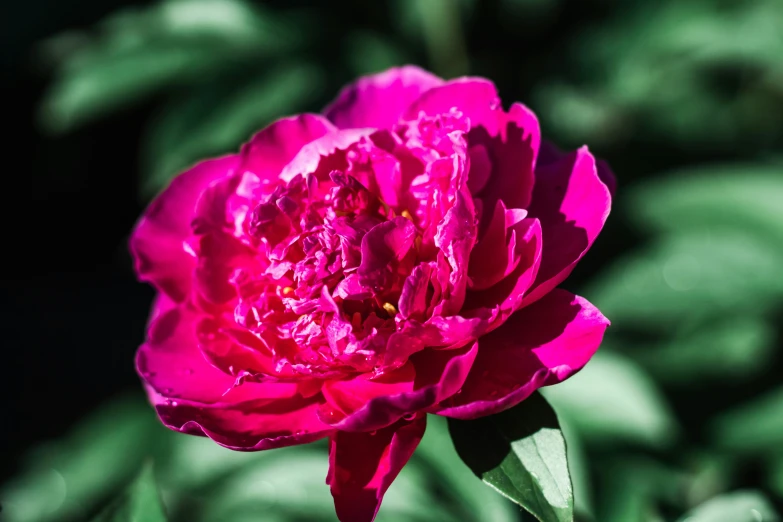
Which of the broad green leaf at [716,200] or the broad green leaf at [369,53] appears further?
the broad green leaf at [369,53]

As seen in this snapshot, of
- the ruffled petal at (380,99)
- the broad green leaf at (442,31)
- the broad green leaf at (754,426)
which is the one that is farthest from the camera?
the broad green leaf at (442,31)

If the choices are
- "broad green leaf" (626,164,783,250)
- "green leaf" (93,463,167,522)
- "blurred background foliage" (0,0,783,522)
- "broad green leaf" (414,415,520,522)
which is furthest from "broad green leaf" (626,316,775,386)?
"green leaf" (93,463,167,522)

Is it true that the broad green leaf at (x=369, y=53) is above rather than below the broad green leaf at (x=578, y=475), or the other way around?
above

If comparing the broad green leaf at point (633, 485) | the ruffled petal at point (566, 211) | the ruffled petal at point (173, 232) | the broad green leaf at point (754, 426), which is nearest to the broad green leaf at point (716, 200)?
the broad green leaf at point (754, 426)

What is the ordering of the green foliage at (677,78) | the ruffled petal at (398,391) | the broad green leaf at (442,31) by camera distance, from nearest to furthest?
the ruffled petal at (398,391) < the green foliage at (677,78) < the broad green leaf at (442,31)

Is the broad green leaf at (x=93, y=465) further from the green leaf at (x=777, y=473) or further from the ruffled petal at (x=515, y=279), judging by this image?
the green leaf at (x=777, y=473)

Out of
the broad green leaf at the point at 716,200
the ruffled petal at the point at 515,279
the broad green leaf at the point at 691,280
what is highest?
the ruffled petal at the point at 515,279
